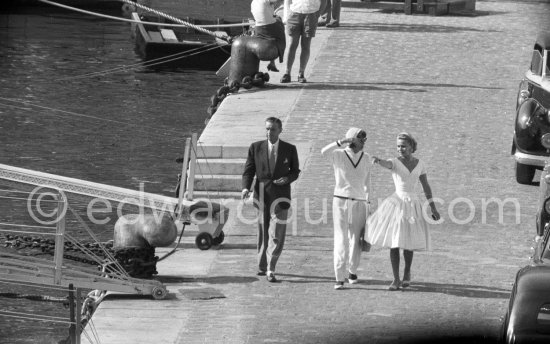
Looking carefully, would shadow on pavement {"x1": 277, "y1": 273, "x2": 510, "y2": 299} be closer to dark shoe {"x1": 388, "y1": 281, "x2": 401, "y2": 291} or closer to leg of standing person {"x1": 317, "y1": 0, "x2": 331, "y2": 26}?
dark shoe {"x1": 388, "y1": 281, "x2": 401, "y2": 291}

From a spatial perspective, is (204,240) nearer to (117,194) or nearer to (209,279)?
(209,279)

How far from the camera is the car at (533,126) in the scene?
19.0 metres

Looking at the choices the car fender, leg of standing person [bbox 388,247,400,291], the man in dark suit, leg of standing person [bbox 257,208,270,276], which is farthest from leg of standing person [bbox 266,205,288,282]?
the car fender

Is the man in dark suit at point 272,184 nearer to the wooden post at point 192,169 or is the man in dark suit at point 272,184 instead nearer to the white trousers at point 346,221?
the white trousers at point 346,221

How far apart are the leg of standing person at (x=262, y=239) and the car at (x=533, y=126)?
16.2ft

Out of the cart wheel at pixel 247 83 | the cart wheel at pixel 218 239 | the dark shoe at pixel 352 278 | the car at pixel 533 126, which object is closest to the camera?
the dark shoe at pixel 352 278

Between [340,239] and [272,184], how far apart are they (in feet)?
3.06

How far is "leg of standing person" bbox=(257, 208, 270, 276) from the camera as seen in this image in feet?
Answer: 49.0

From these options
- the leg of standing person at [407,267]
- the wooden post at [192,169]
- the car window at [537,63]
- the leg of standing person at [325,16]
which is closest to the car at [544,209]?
the leg of standing person at [407,267]

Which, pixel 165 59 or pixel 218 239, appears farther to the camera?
pixel 165 59

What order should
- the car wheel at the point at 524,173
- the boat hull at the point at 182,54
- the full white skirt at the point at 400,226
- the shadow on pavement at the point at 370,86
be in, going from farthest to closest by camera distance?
the boat hull at the point at 182,54, the shadow on pavement at the point at 370,86, the car wheel at the point at 524,173, the full white skirt at the point at 400,226

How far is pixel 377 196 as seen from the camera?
60.3 feet

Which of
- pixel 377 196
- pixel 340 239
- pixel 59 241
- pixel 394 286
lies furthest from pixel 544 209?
pixel 59 241

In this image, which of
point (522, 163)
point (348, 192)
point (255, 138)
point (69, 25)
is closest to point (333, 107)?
point (255, 138)
